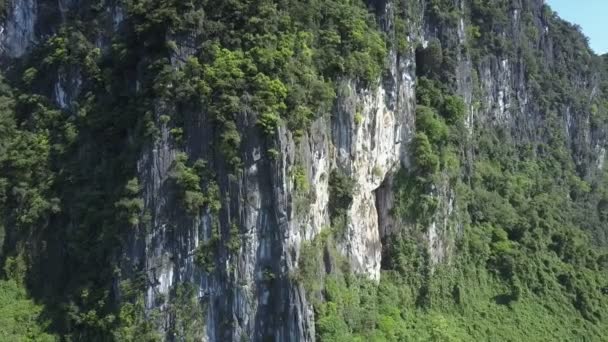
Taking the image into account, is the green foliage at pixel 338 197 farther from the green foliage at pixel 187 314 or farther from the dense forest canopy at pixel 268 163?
the green foliage at pixel 187 314

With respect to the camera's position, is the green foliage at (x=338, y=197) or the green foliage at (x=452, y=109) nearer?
the green foliage at (x=338, y=197)

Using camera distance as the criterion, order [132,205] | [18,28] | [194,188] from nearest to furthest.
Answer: [194,188], [132,205], [18,28]

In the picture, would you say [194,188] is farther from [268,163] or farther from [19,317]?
[19,317]

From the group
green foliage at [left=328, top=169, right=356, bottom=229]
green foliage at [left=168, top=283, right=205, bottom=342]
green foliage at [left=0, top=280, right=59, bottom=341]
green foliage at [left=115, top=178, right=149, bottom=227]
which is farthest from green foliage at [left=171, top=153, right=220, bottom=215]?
green foliage at [left=0, top=280, right=59, bottom=341]

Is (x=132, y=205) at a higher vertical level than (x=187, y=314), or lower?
higher

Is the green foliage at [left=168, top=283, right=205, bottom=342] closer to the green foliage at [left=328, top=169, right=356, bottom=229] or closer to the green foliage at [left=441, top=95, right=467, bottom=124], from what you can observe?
the green foliage at [left=328, top=169, right=356, bottom=229]

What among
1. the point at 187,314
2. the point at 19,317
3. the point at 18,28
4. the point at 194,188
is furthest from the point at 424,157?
the point at 18,28

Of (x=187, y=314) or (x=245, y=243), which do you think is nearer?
(x=187, y=314)

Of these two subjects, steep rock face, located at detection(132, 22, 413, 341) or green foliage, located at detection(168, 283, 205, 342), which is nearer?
green foliage, located at detection(168, 283, 205, 342)

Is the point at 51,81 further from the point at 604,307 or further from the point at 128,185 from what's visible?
the point at 604,307

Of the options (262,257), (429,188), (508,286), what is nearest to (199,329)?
(262,257)

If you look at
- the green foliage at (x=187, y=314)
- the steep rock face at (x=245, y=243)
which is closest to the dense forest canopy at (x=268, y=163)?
the green foliage at (x=187, y=314)
